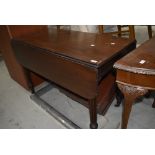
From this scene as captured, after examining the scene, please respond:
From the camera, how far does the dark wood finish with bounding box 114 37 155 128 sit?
0.90 metres

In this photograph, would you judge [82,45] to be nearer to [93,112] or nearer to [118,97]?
[93,112]

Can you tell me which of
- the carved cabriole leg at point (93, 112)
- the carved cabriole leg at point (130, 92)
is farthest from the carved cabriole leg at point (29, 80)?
the carved cabriole leg at point (130, 92)

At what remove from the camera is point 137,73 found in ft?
2.98

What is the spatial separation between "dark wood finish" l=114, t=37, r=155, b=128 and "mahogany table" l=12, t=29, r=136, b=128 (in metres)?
0.16

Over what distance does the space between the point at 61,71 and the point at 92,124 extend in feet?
1.85

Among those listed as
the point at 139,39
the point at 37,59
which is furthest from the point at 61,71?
the point at 139,39

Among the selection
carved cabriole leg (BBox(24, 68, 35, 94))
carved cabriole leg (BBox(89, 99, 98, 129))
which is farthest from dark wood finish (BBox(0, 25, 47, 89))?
carved cabriole leg (BBox(89, 99, 98, 129))

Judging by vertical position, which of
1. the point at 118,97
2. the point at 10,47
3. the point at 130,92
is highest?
the point at 10,47

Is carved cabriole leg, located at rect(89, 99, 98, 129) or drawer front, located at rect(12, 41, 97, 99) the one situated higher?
drawer front, located at rect(12, 41, 97, 99)

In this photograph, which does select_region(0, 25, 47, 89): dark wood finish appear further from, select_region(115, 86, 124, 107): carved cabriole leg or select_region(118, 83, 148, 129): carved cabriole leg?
select_region(118, 83, 148, 129): carved cabriole leg

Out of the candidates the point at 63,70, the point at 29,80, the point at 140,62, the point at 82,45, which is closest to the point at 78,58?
the point at 63,70

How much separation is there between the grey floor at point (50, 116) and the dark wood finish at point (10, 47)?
→ 0.20 m

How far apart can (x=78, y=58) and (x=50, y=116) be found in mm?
870

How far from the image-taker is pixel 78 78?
1.17 m
